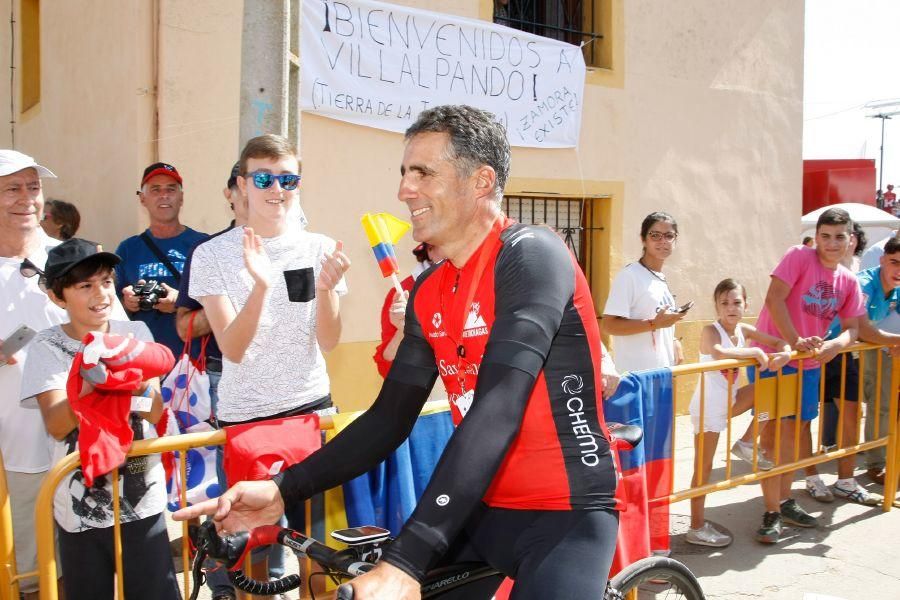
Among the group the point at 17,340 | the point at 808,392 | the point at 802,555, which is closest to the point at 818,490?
the point at 808,392

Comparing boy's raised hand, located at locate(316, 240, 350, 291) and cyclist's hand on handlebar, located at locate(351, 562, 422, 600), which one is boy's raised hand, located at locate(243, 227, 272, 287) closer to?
boy's raised hand, located at locate(316, 240, 350, 291)

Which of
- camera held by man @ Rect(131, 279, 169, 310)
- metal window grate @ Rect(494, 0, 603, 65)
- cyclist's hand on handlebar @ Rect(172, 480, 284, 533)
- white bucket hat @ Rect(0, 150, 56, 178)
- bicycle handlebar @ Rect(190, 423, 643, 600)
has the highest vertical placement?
metal window grate @ Rect(494, 0, 603, 65)

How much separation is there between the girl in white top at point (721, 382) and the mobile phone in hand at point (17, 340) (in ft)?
12.1

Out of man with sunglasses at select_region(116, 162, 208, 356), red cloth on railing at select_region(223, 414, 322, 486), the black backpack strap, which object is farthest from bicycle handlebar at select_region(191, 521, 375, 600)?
the black backpack strap

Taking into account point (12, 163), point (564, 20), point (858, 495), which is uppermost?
point (564, 20)

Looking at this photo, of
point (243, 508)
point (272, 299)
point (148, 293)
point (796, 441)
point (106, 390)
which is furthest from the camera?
point (796, 441)

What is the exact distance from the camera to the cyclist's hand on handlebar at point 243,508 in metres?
2.21

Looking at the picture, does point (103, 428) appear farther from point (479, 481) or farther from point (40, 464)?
point (479, 481)

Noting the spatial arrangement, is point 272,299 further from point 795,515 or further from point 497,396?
point 795,515

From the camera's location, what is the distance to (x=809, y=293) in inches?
235

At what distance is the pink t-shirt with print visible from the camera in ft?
19.6

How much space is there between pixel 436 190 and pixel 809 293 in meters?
4.55

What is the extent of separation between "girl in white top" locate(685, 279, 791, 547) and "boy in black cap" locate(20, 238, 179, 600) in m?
3.23

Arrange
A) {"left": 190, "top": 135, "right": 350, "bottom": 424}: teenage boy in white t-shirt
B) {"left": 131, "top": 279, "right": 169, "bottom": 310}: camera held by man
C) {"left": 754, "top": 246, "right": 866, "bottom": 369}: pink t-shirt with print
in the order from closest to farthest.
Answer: {"left": 190, "top": 135, "right": 350, "bottom": 424}: teenage boy in white t-shirt < {"left": 131, "top": 279, "right": 169, "bottom": 310}: camera held by man < {"left": 754, "top": 246, "right": 866, "bottom": 369}: pink t-shirt with print
